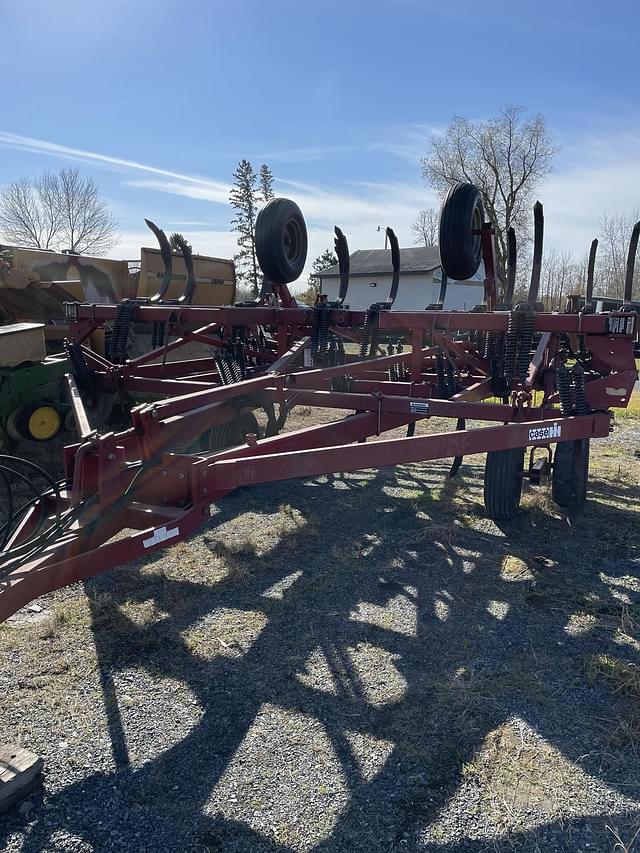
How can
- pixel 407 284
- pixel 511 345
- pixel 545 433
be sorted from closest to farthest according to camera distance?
pixel 545 433
pixel 511 345
pixel 407 284

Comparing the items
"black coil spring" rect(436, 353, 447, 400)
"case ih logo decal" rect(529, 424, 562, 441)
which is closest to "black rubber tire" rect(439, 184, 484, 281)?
"black coil spring" rect(436, 353, 447, 400)

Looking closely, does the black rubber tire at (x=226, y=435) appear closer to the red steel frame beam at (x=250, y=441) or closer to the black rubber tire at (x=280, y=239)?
the red steel frame beam at (x=250, y=441)

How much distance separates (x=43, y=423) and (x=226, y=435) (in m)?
1.78

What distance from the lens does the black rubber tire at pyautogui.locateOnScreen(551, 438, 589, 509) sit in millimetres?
5516

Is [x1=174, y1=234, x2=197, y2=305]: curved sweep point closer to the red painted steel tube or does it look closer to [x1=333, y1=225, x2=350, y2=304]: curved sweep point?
[x1=333, y1=225, x2=350, y2=304]: curved sweep point

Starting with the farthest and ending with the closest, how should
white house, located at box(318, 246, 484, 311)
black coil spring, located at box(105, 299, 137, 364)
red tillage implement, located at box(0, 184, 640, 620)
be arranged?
white house, located at box(318, 246, 484, 311)
black coil spring, located at box(105, 299, 137, 364)
red tillage implement, located at box(0, 184, 640, 620)

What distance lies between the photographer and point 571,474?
18.1 ft

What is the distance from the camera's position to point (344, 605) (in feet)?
12.9

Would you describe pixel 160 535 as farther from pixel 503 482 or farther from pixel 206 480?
pixel 503 482

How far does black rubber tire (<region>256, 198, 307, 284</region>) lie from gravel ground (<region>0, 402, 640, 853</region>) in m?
2.76

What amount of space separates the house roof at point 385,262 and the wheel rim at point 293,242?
115 ft

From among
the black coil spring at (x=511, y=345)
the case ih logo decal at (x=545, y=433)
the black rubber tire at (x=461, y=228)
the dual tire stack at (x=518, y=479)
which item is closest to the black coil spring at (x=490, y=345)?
the black coil spring at (x=511, y=345)

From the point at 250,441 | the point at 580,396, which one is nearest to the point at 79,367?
the point at 250,441

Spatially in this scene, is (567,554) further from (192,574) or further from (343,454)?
(192,574)
